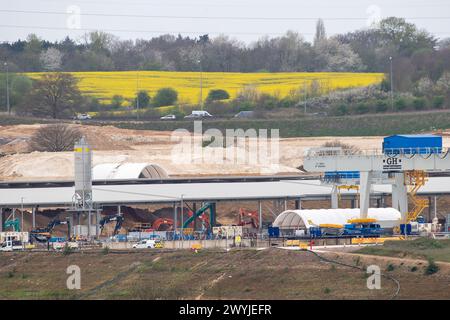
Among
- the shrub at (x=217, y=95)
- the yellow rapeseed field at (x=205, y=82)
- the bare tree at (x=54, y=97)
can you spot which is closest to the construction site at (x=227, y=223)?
the bare tree at (x=54, y=97)

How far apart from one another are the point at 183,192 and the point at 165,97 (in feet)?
228

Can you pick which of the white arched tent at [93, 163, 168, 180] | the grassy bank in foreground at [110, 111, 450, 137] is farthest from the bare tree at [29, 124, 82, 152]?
the white arched tent at [93, 163, 168, 180]

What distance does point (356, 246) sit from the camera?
69875 millimetres

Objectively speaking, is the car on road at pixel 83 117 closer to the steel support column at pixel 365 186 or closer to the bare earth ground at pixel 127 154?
the bare earth ground at pixel 127 154

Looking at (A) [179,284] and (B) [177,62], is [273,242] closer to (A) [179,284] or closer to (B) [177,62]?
(A) [179,284]

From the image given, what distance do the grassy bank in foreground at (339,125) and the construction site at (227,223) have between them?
108 ft

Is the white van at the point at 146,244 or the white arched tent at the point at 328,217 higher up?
the white arched tent at the point at 328,217

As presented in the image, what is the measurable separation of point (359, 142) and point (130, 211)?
38.2m

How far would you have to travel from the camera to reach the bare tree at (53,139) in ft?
411

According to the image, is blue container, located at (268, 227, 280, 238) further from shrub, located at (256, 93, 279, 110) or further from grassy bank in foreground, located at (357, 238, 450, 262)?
shrub, located at (256, 93, 279, 110)

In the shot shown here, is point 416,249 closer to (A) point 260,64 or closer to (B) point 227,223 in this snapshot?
(B) point 227,223

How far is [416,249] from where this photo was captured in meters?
64.8

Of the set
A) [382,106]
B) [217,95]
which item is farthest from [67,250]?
[217,95]

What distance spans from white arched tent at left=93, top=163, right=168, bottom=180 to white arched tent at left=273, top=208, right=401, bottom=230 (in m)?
18.7
